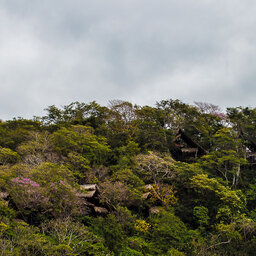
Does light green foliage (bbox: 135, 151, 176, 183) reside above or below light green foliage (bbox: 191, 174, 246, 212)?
above

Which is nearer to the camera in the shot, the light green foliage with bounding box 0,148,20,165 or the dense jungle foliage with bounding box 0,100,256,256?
the dense jungle foliage with bounding box 0,100,256,256

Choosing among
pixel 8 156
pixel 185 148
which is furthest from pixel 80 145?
pixel 185 148

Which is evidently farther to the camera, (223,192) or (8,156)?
(8,156)

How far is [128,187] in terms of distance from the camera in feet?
51.2

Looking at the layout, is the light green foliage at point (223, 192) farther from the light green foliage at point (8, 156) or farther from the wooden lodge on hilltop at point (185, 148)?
the light green foliage at point (8, 156)

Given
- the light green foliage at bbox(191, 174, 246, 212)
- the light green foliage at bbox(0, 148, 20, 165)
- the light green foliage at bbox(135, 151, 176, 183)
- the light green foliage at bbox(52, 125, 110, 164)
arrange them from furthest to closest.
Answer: the light green foliage at bbox(52, 125, 110, 164) < the light green foliage at bbox(135, 151, 176, 183) < the light green foliage at bbox(0, 148, 20, 165) < the light green foliage at bbox(191, 174, 246, 212)

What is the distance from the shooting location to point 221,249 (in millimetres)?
14188

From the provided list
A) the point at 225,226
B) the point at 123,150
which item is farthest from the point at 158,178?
the point at 225,226

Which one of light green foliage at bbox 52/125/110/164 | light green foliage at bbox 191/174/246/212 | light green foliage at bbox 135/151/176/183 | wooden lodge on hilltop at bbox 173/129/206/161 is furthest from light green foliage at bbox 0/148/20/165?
wooden lodge on hilltop at bbox 173/129/206/161

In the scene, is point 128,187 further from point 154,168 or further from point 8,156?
point 8,156

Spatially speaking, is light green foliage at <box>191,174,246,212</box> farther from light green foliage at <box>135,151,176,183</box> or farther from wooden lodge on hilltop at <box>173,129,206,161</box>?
wooden lodge on hilltop at <box>173,129,206,161</box>

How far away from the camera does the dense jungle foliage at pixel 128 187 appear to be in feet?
39.0

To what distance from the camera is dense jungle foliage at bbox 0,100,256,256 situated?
39.0 feet

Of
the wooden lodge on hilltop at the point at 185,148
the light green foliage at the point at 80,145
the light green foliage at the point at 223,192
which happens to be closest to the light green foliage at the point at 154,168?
the light green foliage at the point at 223,192
